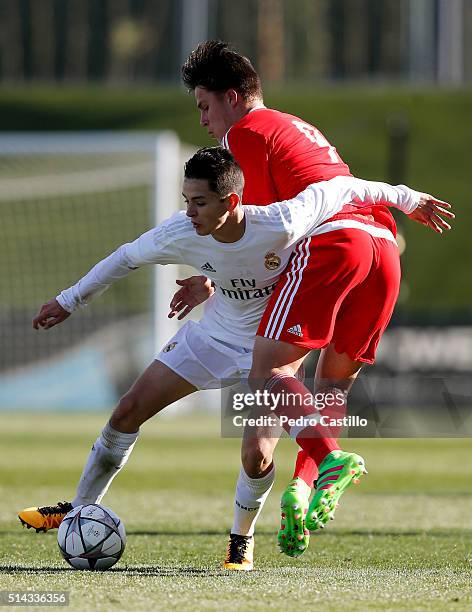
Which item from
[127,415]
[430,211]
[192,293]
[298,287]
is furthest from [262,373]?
[430,211]

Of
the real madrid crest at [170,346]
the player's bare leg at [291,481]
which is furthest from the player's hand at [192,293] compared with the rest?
the player's bare leg at [291,481]

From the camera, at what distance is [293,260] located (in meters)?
5.36

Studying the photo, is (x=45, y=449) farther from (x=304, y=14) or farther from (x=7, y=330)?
(x=304, y=14)

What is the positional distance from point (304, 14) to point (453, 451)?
1159cm

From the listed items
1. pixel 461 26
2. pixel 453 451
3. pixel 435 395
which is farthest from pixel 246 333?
pixel 461 26

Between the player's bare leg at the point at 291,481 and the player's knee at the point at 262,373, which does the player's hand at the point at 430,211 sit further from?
the player's knee at the point at 262,373

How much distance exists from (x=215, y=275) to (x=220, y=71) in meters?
1.00

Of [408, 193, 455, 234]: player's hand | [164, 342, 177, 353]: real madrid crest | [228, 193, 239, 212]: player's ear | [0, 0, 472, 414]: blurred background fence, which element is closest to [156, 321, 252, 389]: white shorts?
[164, 342, 177, 353]: real madrid crest

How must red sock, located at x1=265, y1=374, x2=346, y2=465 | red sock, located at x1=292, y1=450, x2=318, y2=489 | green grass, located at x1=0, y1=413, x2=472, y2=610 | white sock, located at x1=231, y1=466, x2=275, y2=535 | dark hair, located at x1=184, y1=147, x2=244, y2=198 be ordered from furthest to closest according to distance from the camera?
white sock, located at x1=231, y1=466, x2=275, y2=535 < red sock, located at x1=292, y1=450, x2=318, y2=489 < dark hair, located at x1=184, y1=147, x2=244, y2=198 < red sock, located at x1=265, y1=374, x2=346, y2=465 < green grass, located at x1=0, y1=413, x2=472, y2=610

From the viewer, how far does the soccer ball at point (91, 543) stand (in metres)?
5.32

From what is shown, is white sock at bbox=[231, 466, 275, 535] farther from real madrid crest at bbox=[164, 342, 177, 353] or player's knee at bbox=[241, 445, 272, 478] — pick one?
real madrid crest at bbox=[164, 342, 177, 353]

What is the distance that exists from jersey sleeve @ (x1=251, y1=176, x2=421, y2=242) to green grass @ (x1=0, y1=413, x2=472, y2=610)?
4.80 ft

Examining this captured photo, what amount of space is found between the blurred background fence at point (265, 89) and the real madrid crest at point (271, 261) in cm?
1427

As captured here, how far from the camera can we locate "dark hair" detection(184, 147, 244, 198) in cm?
512
